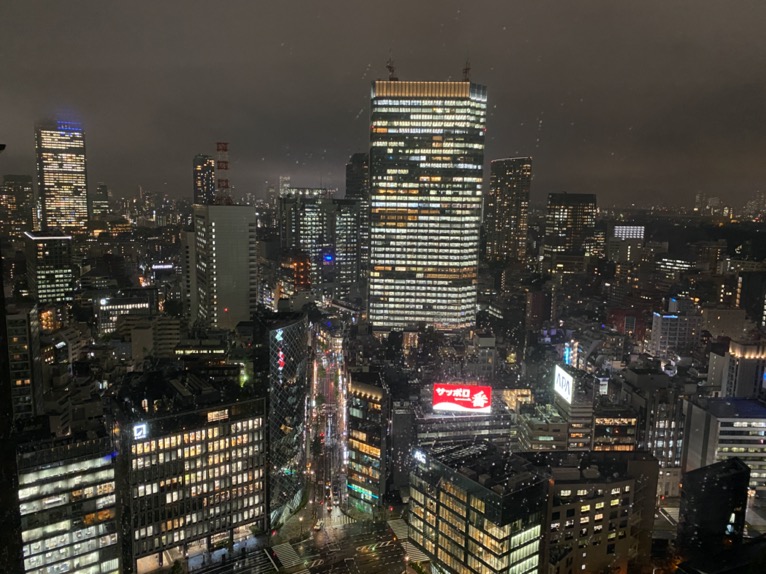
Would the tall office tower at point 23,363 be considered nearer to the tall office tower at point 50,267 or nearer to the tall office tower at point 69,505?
the tall office tower at point 69,505

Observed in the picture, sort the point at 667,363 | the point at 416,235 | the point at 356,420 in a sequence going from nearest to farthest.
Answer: the point at 356,420 → the point at 667,363 → the point at 416,235

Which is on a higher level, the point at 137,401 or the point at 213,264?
the point at 213,264

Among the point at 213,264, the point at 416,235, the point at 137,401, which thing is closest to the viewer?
the point at 137,401

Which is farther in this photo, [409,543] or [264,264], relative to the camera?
[264,264]

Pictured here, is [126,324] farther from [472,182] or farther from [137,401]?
[472,182]

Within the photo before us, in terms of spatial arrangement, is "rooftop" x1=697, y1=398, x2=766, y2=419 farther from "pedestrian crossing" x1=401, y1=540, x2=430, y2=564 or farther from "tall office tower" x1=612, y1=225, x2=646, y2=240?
"tall office tower" x1=612, y1=225, x2=646, y2=240

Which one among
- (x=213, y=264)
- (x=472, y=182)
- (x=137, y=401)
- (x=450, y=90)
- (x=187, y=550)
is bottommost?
(x=187, y=550)

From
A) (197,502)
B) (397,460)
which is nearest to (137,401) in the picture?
(197,502)

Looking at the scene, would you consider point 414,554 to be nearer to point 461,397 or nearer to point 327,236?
point 461,397
